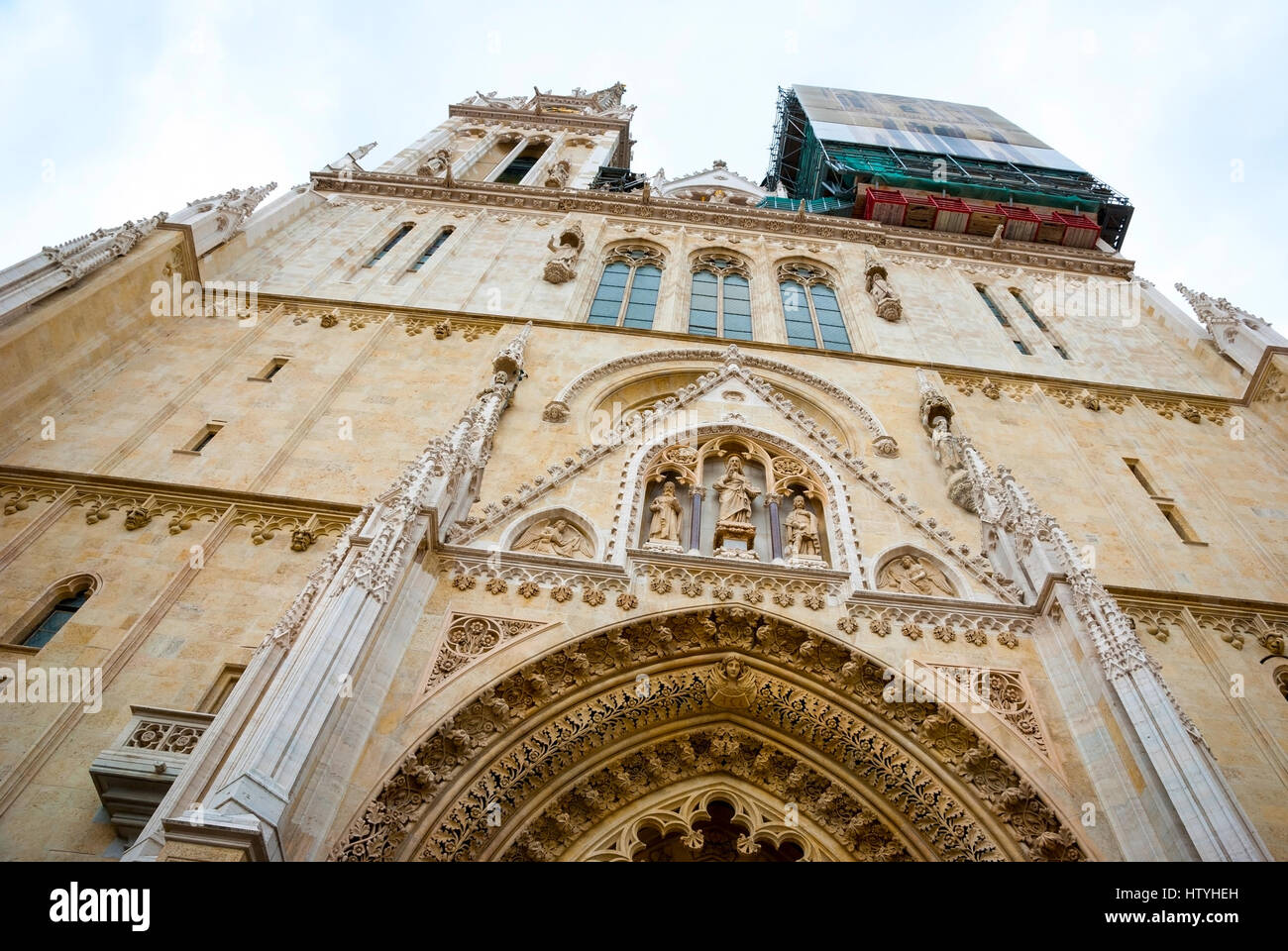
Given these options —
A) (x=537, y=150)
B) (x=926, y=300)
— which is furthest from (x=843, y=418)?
(x=537, y=150)

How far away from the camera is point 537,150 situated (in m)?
29.8

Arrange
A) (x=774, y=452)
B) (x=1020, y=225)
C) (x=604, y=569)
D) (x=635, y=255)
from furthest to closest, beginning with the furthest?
(x=1020, y=225)
(x=635, y=255)
(x=774, y=452)
(x=604, y=569)

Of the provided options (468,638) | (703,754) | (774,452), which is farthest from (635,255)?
(703,754)

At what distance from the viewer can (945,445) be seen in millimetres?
12930

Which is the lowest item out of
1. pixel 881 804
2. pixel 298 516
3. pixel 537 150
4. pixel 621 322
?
pixel 881 804

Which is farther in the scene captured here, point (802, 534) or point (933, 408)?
point (933, 408)

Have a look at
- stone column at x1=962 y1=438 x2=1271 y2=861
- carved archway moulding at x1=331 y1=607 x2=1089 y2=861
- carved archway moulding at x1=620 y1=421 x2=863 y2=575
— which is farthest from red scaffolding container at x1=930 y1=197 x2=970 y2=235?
carved archway moulding at x1=331 y1=607 x2=1089 y2=861

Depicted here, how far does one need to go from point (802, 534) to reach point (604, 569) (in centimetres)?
271

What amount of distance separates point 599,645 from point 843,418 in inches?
284

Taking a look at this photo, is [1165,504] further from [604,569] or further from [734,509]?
[604,569]

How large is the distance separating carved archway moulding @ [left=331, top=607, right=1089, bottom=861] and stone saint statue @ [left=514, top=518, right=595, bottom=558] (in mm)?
1665

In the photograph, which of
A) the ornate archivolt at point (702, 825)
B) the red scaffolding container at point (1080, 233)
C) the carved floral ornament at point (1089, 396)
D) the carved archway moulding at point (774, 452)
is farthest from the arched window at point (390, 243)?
the red scaffolding container at point (1080, 233)
